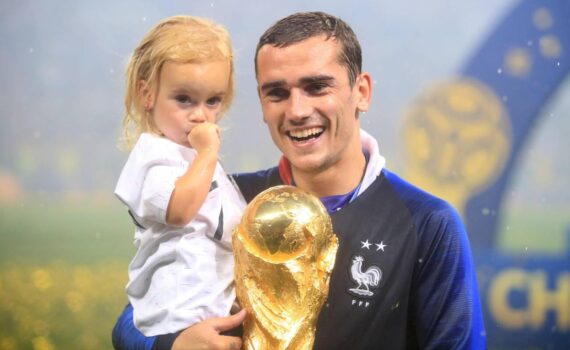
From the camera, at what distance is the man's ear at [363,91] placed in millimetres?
1892

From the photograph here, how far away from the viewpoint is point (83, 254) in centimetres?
267

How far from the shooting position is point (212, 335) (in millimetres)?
1543

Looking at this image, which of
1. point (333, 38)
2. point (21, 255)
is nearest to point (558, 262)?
point (333, 38)

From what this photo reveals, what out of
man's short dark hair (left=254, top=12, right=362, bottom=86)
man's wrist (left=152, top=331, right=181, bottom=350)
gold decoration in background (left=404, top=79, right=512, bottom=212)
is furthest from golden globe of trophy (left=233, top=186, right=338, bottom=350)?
gold decoration in background (left=404, top=79, right=512, bottom=212)

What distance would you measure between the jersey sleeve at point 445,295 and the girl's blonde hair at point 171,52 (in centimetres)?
61

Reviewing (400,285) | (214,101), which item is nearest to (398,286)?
(400,285)

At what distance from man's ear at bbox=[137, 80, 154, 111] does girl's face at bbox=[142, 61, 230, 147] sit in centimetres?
1

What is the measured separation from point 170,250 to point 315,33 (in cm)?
59

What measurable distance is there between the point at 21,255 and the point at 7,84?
0.60 metres

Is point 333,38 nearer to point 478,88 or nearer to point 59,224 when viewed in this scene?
point 478,88

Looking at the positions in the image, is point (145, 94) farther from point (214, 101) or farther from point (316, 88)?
point (316, 88)

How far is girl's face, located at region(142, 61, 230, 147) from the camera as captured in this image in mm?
1707

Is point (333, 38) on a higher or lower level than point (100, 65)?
higher

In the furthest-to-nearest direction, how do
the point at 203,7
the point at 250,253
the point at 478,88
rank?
the point at 478,88 → the point at 203,7 → the point at 250,253
